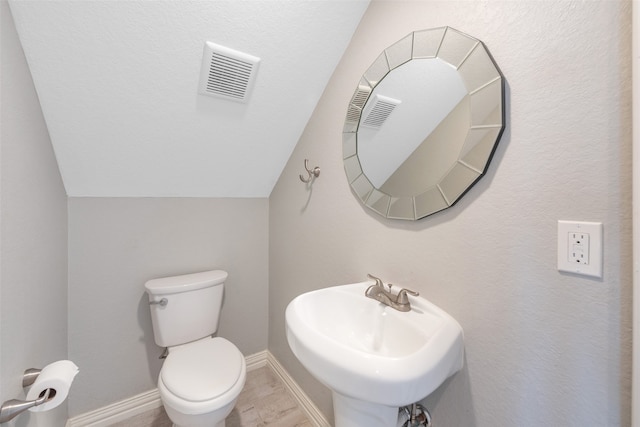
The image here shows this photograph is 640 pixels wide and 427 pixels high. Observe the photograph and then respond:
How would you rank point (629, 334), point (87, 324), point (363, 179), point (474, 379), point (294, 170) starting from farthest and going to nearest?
1. point (294, 170)
2. point (87, 324)
3. point (363, 179)
4. point (474, 379)
5. point (629, 334)

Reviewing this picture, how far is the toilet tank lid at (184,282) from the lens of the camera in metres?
1.41

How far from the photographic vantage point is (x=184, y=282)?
1.48 meters

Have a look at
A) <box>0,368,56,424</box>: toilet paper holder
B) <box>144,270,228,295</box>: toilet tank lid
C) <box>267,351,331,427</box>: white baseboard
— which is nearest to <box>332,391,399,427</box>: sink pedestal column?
<box>267,351,331,427</box>: white baseboard

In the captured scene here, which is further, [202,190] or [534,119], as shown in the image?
[202,190]

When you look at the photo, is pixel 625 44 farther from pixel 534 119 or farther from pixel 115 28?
pixel 115 28

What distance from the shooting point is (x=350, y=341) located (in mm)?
946

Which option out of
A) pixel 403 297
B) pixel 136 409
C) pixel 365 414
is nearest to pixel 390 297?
pixel 403 297

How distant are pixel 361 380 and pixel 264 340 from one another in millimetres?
1627

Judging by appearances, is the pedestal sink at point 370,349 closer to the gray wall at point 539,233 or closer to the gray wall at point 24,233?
the gray wall at point 539,233

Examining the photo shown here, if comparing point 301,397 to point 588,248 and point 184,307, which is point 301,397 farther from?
point 588,248

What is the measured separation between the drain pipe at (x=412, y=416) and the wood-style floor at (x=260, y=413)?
83 centimetres

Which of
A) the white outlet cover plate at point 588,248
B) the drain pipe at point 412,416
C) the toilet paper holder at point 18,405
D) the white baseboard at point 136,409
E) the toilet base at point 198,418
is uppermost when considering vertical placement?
the white outlet cover plate at point 588,248

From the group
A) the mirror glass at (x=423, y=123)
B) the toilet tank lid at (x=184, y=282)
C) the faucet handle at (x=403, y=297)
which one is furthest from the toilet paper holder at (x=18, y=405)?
the mirror glass at (x=423, y=123)

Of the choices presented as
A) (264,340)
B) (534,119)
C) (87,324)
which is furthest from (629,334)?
(87,324)
